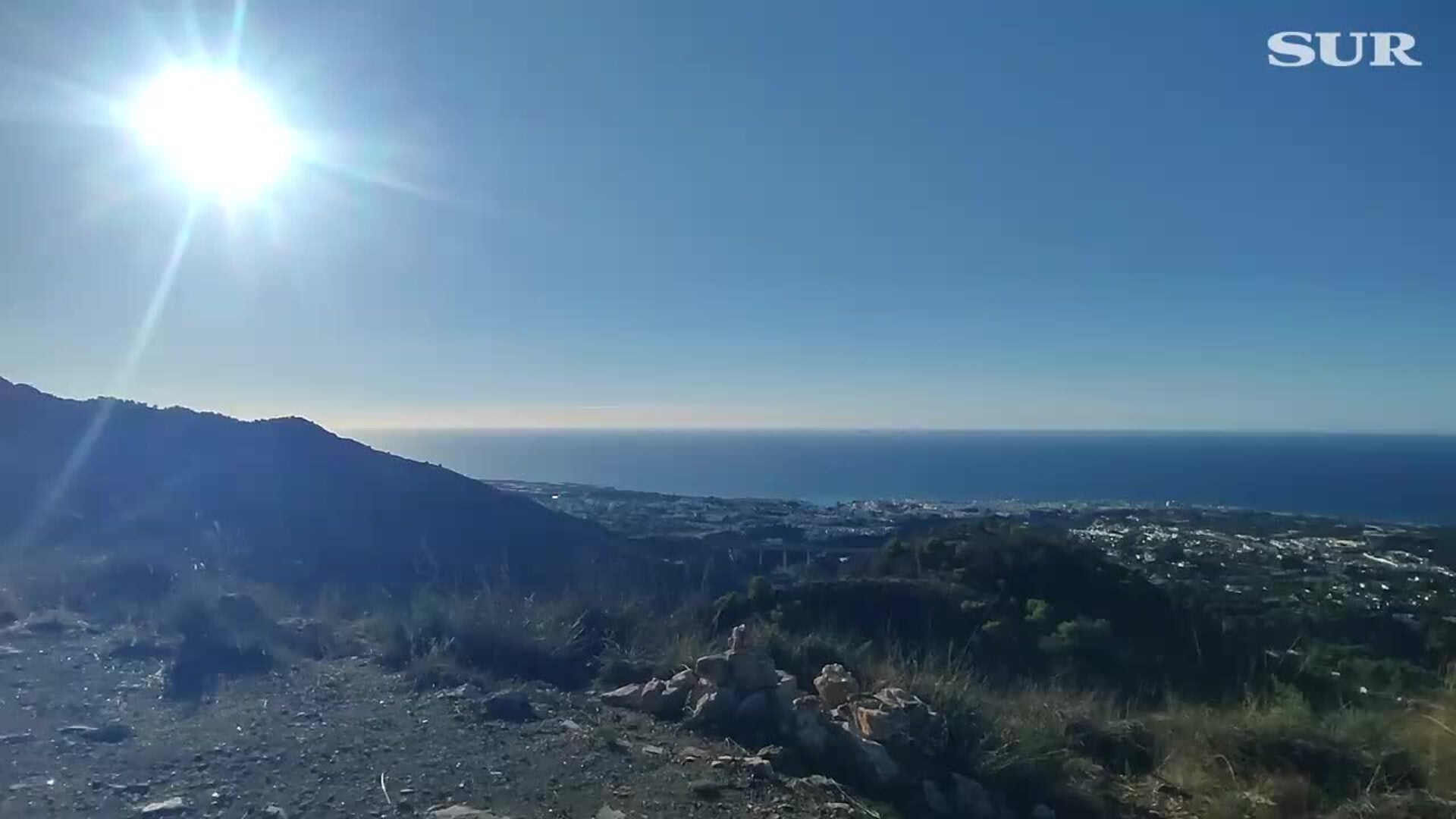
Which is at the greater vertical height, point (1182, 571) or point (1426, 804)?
point (1426, 804)

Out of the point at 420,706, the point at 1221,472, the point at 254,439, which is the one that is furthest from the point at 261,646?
the point at 1221,472

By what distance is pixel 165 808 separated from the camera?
4.62 metres

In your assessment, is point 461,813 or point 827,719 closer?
point 461,813

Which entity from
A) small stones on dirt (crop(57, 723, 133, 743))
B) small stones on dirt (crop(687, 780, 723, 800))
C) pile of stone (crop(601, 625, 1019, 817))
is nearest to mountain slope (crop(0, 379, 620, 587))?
pile of stone (crop(601, 625, 1019, 817))

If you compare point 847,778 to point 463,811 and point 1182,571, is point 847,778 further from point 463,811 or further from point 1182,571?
point 1182,571

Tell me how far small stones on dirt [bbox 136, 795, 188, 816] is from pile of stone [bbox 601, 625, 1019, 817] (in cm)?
261

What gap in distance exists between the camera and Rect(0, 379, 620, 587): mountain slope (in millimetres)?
19750

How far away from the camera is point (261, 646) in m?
8.05

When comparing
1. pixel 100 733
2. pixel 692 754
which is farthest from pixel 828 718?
pixel 100 733

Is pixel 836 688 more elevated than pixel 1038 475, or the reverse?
pixel 836 688

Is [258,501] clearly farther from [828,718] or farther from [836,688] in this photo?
[828,718]

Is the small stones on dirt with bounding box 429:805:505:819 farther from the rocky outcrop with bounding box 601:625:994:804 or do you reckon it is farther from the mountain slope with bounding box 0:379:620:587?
the mountain slope with bounding box 0:379:620:587

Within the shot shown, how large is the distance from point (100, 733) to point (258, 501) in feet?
76.8

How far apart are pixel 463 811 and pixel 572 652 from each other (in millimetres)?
3211
